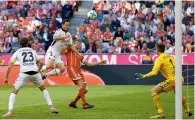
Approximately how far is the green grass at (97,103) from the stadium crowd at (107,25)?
20.1 ft

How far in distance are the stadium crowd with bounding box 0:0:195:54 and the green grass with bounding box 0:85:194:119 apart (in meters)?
6.12

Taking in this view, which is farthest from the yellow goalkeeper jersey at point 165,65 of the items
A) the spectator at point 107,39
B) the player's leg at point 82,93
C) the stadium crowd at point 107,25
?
the spectator at point 107,39

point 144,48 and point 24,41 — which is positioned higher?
point 24,41

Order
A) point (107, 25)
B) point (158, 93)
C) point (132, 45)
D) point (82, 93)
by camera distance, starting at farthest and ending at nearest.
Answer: point (107, 25) → point (132, 45) → point (82, 93) → point (158, 93)

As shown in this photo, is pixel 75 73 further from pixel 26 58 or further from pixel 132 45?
pixel 132 45

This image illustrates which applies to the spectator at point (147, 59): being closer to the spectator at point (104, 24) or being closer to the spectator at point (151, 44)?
the spectator at point (151, 44)

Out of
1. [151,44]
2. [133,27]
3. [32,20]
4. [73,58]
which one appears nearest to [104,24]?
[133,27]

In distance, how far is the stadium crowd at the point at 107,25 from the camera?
36.0 m

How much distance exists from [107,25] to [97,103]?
16.3 meters

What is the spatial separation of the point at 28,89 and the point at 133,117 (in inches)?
482

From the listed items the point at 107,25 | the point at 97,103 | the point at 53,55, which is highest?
the point at 107,25

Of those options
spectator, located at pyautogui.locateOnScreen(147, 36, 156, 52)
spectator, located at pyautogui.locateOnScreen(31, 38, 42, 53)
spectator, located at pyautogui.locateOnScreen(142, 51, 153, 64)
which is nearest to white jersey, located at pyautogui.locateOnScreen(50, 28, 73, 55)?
spectator, located at pyautogui.locateOnScreen(142, 51, 153, 64)

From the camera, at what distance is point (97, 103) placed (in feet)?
71.3

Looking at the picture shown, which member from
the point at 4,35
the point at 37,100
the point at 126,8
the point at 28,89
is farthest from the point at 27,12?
the point at 37,100
